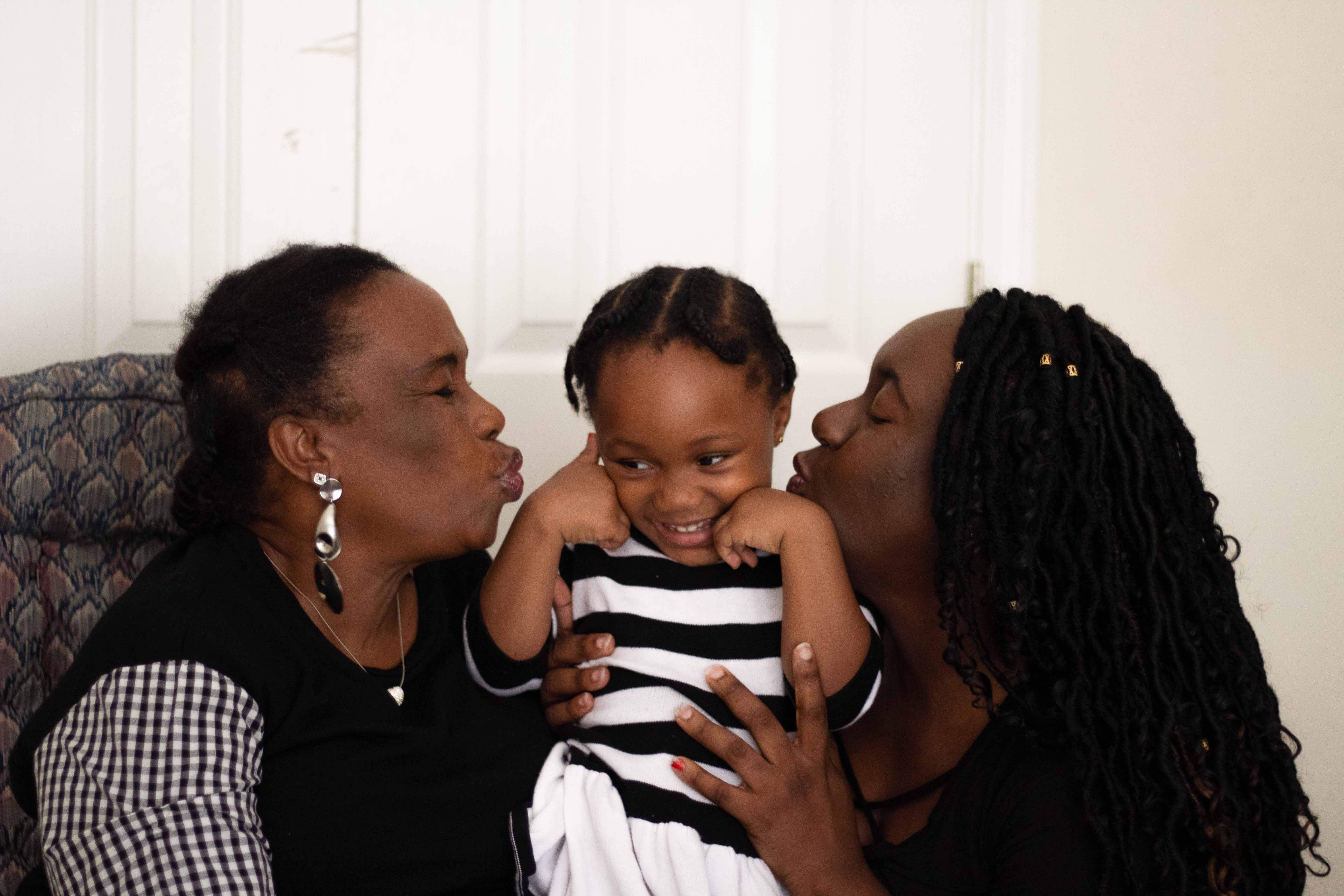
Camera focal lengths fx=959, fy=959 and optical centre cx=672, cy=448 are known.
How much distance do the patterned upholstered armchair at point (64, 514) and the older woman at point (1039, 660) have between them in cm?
75

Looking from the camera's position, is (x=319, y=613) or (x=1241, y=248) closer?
(x=319, y=613)

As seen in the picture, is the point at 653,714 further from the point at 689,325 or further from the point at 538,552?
the point at 689,325

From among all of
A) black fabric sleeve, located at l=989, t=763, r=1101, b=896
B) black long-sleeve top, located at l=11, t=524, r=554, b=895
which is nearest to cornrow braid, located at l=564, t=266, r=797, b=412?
black long-sleeve top, located at l=11, t=524, r=554, b=895

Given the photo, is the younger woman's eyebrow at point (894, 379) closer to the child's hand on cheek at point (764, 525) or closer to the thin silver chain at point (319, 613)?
the child's hand on cheek at point (764, 525)

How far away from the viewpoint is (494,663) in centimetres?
131

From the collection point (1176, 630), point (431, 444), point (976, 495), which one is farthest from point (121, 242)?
point (1176, 630)

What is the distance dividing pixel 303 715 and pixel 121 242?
4.50 ft

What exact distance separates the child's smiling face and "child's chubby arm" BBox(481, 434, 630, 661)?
0.15ft

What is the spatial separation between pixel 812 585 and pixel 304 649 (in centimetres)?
63

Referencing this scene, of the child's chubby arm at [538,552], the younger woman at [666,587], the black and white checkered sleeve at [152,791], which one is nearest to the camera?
the black and white checkered sleeve at [152,791]

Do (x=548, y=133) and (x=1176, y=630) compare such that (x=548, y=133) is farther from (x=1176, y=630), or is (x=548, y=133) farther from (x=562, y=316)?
(x=1176, y=630)

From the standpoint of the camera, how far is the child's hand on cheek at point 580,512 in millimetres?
1297

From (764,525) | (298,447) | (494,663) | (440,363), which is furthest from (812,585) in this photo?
(298,447)

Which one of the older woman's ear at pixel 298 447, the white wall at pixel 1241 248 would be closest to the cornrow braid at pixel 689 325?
the older woman's ear at pixel 298 447
